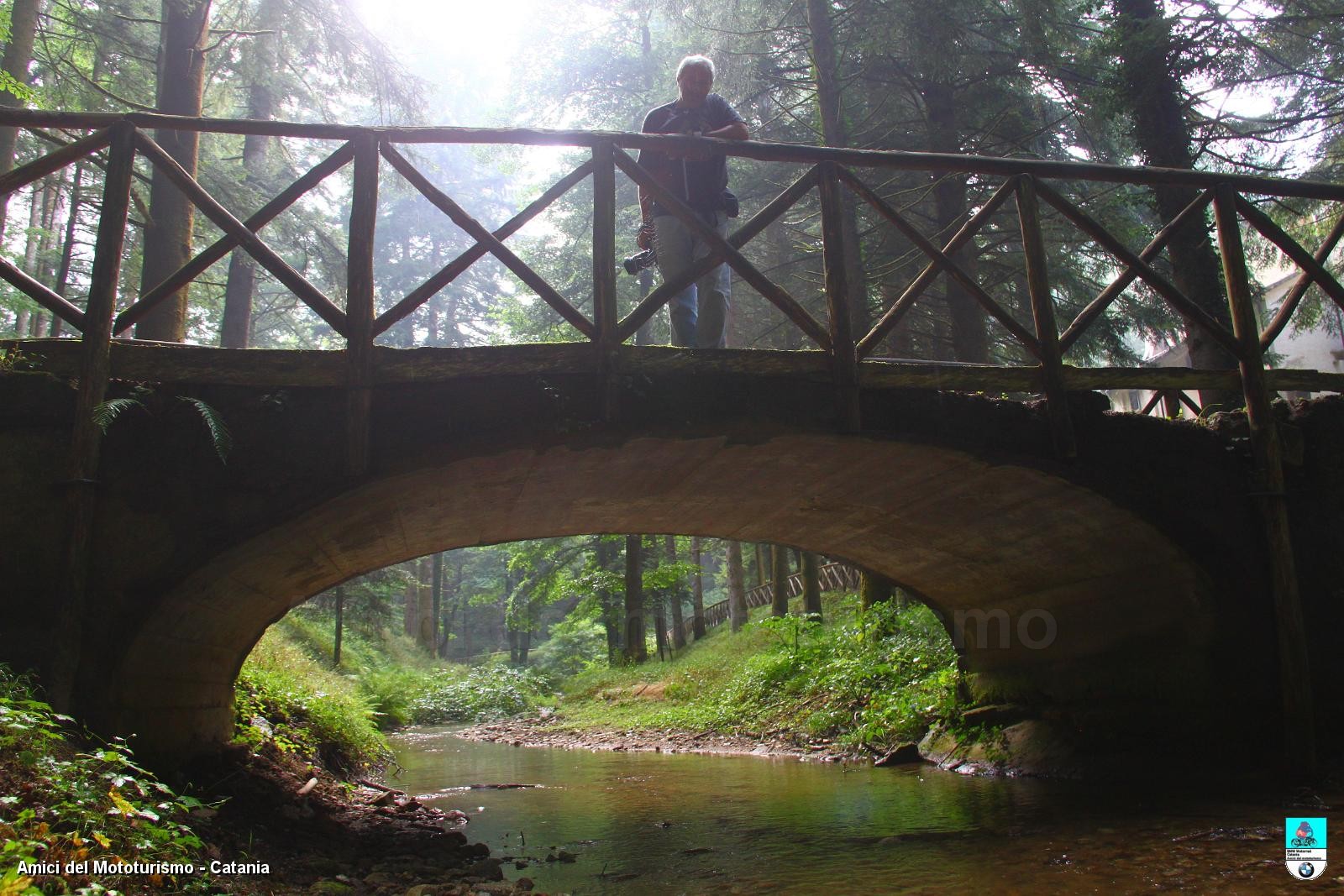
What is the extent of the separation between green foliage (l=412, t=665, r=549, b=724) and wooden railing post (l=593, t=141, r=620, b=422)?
17601 mm

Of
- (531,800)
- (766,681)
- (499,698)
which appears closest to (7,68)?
(531,800)

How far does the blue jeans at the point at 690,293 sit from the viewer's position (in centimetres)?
616

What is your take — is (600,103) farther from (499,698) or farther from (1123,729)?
(1123,729)

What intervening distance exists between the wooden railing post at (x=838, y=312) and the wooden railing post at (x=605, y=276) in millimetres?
1338

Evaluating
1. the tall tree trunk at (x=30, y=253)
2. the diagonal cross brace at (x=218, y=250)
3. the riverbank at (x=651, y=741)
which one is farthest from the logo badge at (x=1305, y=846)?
the tall tree trunk at (x=30, y=253)

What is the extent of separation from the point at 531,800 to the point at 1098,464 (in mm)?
5224

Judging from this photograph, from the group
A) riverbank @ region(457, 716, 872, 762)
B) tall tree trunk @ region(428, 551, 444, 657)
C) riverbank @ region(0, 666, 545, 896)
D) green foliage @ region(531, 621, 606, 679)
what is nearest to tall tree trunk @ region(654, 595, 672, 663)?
riverbank @ region(457, 716, 872, 762)

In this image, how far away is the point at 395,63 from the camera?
41.0 ft

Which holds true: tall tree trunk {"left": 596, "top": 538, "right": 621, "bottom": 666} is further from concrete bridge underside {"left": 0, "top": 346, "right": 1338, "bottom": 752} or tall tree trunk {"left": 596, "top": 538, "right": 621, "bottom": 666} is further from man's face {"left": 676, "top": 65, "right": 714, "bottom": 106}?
man's face {"left": 676, "top": 65, "right": 714, "bottom": 106}

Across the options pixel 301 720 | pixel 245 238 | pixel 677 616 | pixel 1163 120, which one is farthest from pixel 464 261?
pixel 677 616

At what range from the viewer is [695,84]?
6.34m

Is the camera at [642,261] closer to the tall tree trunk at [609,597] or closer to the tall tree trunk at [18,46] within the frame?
the tall tree trunk at [18,46]

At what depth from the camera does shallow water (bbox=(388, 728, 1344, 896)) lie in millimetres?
4168

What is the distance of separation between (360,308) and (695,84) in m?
2.91
